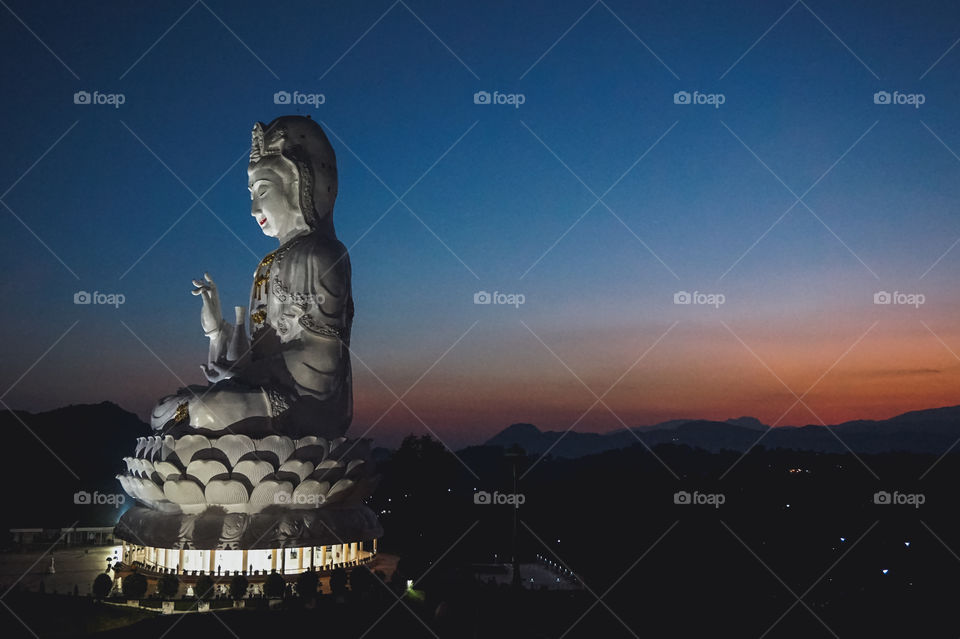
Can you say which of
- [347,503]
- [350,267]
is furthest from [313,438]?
[350,267]

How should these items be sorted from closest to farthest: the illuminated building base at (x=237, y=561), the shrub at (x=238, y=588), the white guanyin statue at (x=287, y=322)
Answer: the shrub at (x=238, y=588) < the illuminated building base at (x=237, y=561) < the white guanyin statue at (x=287, y=322)

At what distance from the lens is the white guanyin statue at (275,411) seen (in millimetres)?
10750

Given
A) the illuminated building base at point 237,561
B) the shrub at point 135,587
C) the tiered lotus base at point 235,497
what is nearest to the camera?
the shrub at point 135,587

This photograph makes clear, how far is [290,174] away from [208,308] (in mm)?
2753

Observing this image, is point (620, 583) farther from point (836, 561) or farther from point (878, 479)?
point (878, 479)

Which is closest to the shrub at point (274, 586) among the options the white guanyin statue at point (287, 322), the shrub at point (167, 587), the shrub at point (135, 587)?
the shrub at point (167, 587)

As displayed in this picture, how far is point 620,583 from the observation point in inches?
529

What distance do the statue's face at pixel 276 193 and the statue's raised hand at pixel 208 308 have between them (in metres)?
1.70

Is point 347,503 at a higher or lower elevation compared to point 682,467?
lower

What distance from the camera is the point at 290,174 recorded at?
13.0 m

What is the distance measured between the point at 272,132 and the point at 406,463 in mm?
16142

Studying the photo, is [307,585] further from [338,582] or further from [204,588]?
[204,588]

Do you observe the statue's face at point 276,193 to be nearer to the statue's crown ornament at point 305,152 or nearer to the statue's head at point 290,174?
the statue's head at point 290,174

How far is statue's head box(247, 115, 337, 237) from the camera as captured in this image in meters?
13.0
